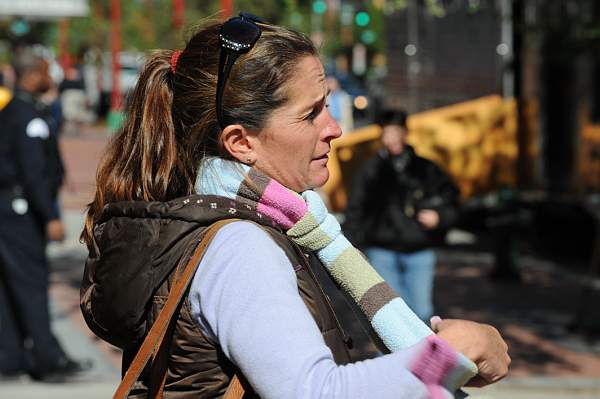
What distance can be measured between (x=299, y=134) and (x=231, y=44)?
20cm

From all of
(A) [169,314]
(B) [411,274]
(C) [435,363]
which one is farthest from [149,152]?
(B) [411,274]

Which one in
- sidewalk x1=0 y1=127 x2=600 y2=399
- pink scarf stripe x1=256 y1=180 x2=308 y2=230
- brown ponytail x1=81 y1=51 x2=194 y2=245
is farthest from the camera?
sidewalk x1=0 y1=127 x2=600 y2=399

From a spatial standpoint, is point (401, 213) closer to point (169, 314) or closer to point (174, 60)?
point (174, 60)

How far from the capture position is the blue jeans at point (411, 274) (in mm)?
7145

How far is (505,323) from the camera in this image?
30.5ft

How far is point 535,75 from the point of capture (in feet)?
42.2

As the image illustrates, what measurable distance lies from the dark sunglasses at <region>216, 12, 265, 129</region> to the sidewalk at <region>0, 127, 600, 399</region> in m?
2.94

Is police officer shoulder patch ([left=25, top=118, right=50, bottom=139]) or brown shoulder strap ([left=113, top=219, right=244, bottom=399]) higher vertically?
brown shoulder strap ([left=113, top=219, right=244, bottom=399])

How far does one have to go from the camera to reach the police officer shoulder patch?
7207 mm

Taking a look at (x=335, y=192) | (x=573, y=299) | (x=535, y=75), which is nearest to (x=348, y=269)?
(x=573, y=299)

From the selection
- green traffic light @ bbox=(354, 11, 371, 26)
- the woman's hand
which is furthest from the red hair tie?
green traffic light @ bbox=(354, 11, 371, 26)

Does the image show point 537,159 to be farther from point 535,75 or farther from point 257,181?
point 257,181

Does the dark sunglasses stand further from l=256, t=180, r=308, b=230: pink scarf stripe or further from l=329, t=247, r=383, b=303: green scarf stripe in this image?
l=329, t=247, r=383, b=303: green scarf stripe

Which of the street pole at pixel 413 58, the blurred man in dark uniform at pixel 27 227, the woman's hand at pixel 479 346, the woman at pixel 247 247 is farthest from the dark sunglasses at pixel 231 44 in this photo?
the street pole at pixel 413 58
